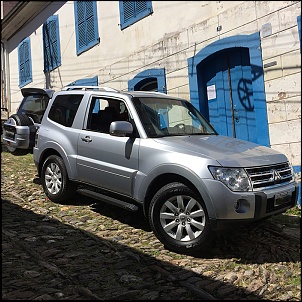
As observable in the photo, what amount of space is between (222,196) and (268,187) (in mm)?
618

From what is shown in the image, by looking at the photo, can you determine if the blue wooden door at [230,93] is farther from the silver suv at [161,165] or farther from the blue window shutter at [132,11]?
the blue window shutter at [132,11]

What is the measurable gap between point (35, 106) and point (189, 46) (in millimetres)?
4062

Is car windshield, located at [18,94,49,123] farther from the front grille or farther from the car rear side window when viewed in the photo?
the front grille

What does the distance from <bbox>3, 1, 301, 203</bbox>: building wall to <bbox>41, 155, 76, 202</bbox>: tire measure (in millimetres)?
4205

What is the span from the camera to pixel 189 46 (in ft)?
28.3

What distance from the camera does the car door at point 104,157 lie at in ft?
15.1

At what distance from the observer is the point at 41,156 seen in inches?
241

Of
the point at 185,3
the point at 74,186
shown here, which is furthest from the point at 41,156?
the point at 185,3

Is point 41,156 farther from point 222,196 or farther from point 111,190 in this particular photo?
point 222,196

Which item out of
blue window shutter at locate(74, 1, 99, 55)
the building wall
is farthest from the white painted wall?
blue window shutter at locate(74, 1, 99, 55)

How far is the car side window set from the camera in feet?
17.0

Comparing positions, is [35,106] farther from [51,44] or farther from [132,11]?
[51,44]

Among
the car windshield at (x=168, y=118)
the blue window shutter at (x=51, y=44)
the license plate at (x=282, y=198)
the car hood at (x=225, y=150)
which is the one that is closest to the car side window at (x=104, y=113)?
the car windshield at (x=168, y=118)

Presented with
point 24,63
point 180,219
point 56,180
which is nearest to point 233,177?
point 180,219
